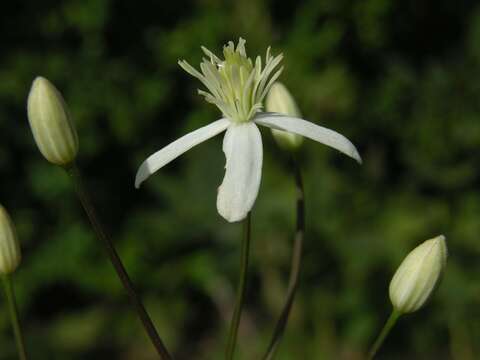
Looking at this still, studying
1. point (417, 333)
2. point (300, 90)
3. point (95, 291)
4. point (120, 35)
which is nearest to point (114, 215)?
point (95, 291)

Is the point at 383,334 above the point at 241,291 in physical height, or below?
below

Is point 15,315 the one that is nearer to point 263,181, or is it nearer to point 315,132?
point 315,132

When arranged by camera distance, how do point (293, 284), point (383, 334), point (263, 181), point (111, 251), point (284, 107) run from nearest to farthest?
point (111, 251) → point (383, 334) → point (293, 284) → point (284, 107) → point (263, 181)

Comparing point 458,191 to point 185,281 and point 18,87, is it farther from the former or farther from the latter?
point 18,87

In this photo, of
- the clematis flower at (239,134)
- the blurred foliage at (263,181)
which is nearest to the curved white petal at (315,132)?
the clematis flower at (239,134)

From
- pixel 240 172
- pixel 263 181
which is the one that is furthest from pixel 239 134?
pixel 263 181

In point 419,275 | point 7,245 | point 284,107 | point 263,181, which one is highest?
point 263,181

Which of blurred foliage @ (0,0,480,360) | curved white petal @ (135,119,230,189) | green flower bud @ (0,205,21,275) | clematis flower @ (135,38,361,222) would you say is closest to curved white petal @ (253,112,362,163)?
clematis flower @ (135,38,361,222)
